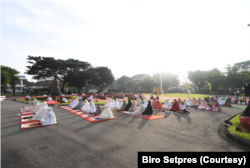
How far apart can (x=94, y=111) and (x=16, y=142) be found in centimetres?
691

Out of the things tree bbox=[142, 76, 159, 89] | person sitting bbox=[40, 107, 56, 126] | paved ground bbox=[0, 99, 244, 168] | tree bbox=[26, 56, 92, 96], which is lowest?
paved ground bbox=[0, 99, 244, 168]

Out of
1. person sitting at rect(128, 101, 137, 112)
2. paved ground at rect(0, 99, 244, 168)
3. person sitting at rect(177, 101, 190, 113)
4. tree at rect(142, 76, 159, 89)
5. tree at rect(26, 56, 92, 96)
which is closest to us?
paved ground at rect(0, 99, 244, 168)

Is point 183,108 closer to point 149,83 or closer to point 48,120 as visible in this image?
point 48,120

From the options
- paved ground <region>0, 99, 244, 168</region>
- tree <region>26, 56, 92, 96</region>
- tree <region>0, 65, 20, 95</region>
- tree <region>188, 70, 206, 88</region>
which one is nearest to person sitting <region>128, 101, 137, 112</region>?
paved ground <region>0, 99, 244, 168</region>

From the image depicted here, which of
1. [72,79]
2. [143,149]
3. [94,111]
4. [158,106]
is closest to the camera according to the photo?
[143,149]

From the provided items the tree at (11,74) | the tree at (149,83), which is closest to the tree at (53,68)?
the tree at (11,74)

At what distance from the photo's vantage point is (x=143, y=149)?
4883mm

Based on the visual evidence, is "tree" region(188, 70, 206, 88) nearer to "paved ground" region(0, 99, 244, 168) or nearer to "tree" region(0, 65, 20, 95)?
"paved ground" region(0, 99, 244, 168)

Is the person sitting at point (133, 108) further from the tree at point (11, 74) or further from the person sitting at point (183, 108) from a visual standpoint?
the tree at point (11, 74)

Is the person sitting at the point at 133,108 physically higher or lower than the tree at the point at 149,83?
lower

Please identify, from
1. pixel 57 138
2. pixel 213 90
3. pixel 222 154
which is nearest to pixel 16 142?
pixel 57 138

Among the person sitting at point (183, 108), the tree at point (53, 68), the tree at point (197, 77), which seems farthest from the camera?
the tree at point (197, 77)

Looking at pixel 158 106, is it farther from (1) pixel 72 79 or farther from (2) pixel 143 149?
(1) pixel 72 79

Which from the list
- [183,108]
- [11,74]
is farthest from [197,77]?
[11,74]
